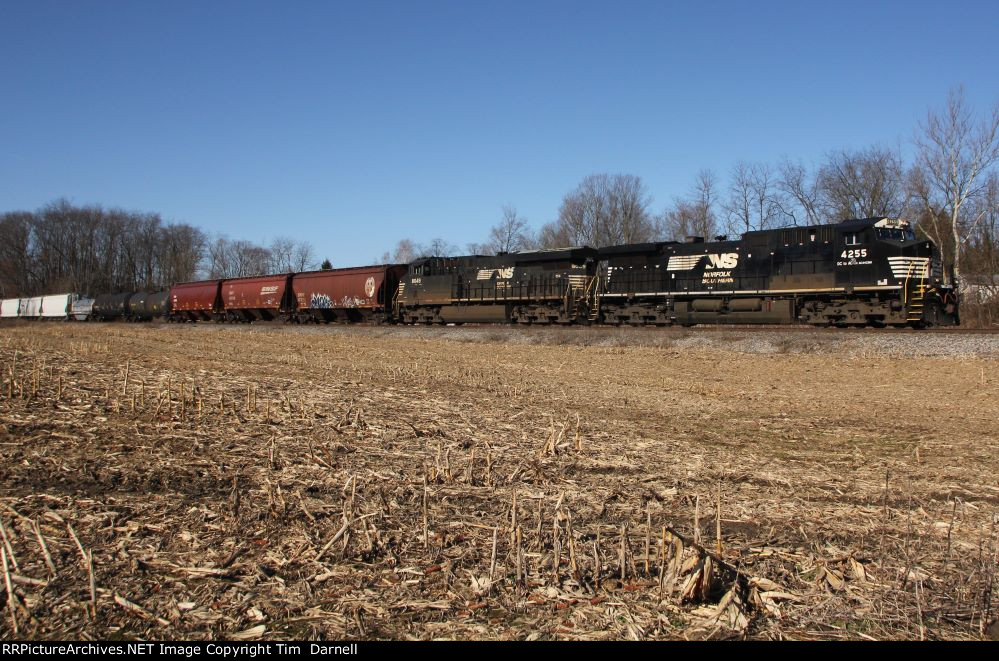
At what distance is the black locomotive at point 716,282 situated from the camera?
2191cm

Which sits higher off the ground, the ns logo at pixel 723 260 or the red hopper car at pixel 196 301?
the ns logo at pixel 723 260

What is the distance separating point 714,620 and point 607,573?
78 cm

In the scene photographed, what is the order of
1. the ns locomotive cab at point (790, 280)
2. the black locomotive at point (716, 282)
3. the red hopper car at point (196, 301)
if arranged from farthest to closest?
the red hopper car at point (196, 301) → the black locomotive at point (716, 282) → the ns locomotive cab at point (790, 280)

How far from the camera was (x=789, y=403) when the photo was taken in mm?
12078

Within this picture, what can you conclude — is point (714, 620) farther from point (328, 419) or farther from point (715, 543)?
point (328, 419)

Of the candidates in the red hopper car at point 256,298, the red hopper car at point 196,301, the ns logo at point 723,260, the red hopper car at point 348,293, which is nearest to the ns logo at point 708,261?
the ns logo at point 723,260

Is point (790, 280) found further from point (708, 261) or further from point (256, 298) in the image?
point (256, 298)

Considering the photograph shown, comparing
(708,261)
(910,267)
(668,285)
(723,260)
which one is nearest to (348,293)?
(668,285)

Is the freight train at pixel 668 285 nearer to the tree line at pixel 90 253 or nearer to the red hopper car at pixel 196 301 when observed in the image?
the red hopper car at pixel 196 301

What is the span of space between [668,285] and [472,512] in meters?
22.4

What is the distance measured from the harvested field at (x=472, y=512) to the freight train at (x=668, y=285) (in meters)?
11.4

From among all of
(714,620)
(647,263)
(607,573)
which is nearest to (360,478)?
(607,573)

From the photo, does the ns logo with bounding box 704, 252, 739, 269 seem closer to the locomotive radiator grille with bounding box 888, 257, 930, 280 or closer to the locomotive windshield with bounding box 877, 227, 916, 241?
the locomotive windshield with bounding box 877, 227, 916, 241

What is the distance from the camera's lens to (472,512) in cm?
551
